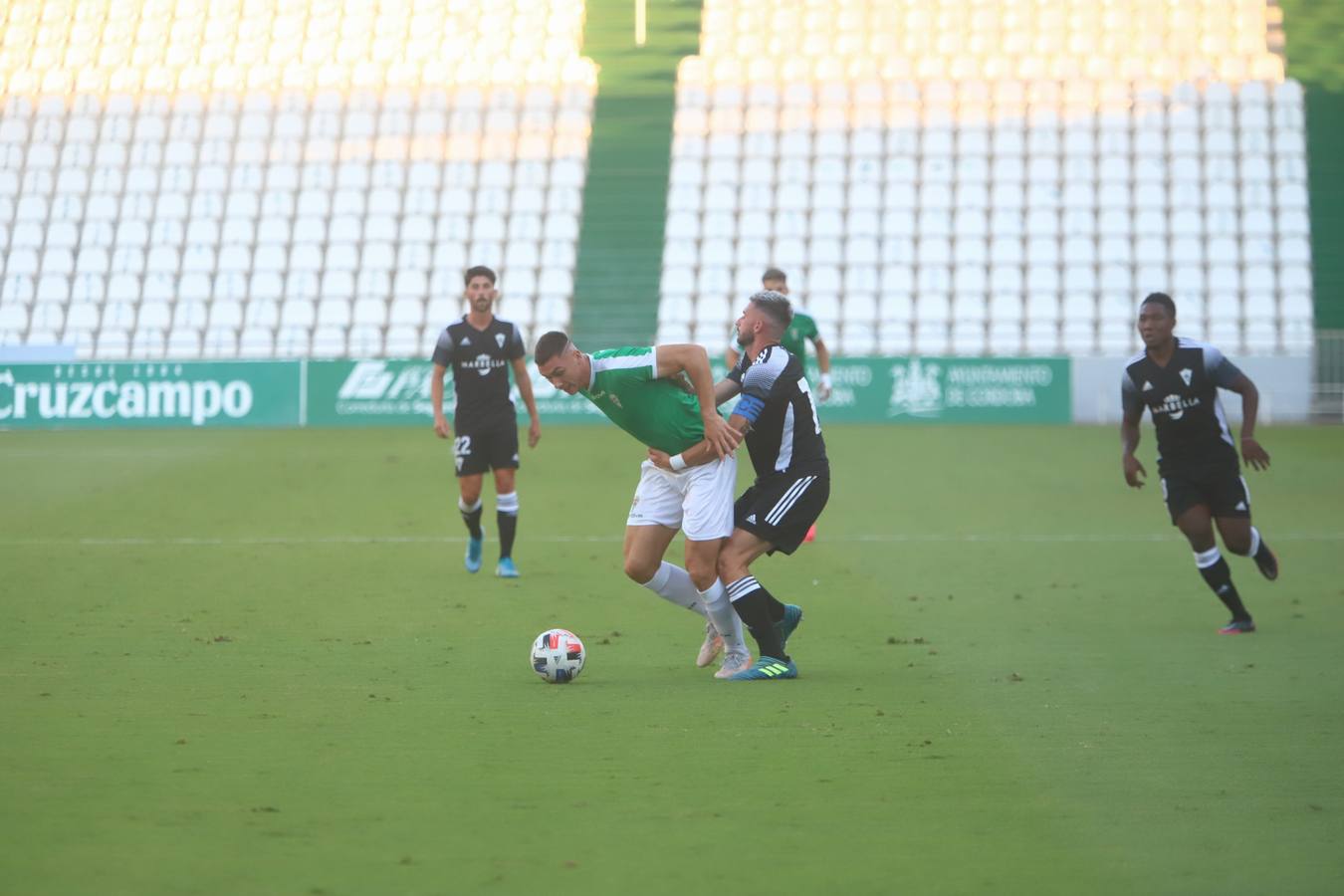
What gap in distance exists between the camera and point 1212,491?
934 cm

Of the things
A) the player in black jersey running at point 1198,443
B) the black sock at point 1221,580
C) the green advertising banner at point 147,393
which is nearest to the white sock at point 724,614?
the player in black jersey running at point 1198,443

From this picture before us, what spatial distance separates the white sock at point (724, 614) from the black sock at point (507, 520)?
4.49m

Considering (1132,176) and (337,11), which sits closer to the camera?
(1132,176)

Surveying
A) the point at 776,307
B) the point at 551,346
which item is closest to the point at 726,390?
the point at 776,307

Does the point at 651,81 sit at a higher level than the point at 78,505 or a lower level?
higher

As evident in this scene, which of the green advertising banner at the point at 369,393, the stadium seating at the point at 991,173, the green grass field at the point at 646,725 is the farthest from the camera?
the stadium seating at the point at 991,173

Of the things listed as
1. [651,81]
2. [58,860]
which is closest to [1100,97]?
[651,81]

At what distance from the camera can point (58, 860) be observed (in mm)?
4355

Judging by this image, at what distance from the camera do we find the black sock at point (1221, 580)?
9156 mm

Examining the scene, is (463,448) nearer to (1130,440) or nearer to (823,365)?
(823,365)

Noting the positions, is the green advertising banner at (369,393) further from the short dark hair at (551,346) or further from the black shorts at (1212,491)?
the short dark hair at (551,346)

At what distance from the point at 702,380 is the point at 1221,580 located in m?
3.70

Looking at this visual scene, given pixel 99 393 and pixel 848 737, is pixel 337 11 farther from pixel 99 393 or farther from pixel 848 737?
pixel 848 737

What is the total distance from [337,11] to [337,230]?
21.6ft
